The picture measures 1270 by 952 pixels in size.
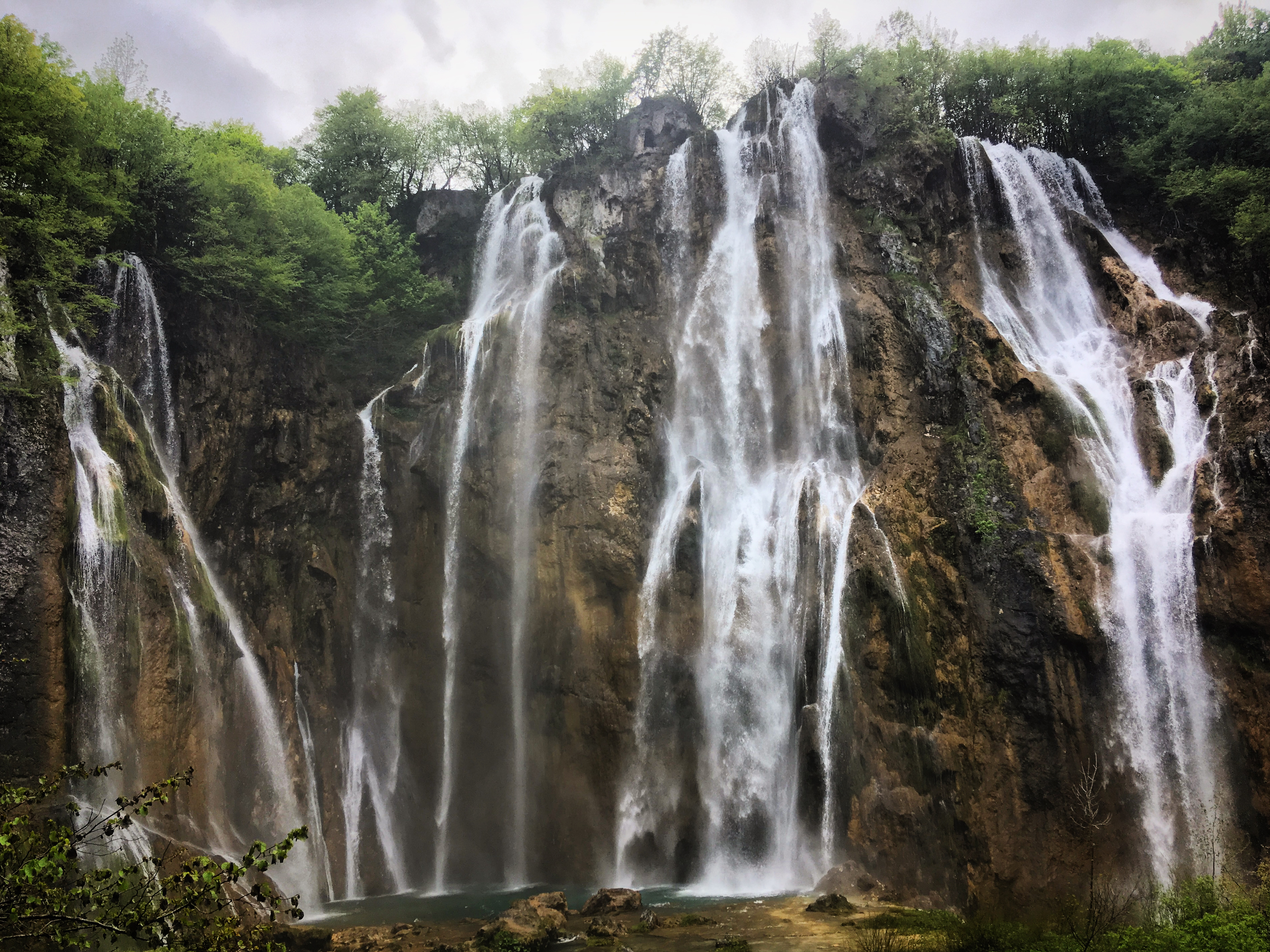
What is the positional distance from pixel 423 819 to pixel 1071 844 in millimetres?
14786

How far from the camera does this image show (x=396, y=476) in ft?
75.9

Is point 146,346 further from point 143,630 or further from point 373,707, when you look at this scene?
point 373,707

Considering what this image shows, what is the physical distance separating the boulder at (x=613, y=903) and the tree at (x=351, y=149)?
26.3 metres

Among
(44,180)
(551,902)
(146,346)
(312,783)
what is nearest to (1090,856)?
(551,902)

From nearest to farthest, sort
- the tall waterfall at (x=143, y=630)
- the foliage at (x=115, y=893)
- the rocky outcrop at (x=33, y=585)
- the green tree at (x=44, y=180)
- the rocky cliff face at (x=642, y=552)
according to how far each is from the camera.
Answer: the foliage at (x=115, y=893) < the rocky outcrop at (x=33, y=585) < the tall waterfall at (x=143, y=630) < the rocky cliff face at (x=642, y=552) < the green tree at (x=44, y=180)

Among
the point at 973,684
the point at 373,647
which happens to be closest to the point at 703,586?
the point at 973,684

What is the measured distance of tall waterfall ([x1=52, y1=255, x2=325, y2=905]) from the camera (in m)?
14.3

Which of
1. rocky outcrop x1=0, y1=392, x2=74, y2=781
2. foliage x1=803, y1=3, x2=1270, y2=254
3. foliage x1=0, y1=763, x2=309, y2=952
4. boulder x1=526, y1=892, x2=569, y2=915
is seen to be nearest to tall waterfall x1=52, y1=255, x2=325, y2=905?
rocky outcrop x1=0, y1=392, x2=74, y2=781

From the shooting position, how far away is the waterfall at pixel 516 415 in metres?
20.3

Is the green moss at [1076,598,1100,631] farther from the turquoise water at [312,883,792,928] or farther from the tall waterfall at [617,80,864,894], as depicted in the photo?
the turquoise water at [312,883,792,928]

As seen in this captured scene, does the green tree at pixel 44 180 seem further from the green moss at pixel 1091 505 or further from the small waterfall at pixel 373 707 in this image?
the green moss at pixel 1091 505

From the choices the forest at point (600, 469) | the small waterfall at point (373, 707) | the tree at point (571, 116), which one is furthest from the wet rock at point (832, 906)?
the tree at point (571, 116)

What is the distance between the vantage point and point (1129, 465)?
18.0 meters

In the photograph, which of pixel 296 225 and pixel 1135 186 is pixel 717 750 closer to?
pixel 296 225
